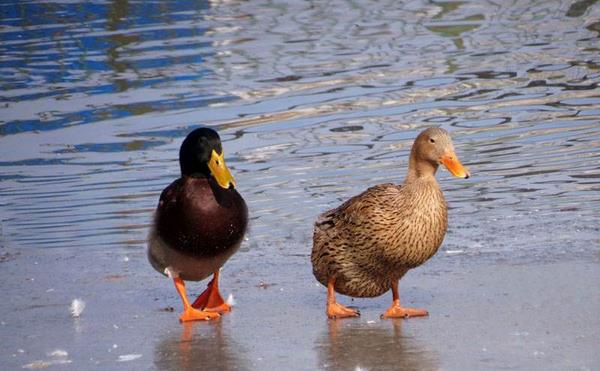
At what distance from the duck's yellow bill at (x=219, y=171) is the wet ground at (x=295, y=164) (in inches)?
24.0

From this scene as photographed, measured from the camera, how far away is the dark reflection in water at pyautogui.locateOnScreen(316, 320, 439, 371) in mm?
5141

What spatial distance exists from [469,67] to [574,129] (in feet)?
9.28

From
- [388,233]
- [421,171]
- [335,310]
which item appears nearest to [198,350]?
[335,310]

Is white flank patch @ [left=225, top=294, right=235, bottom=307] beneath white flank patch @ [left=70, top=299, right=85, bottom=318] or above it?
beneath

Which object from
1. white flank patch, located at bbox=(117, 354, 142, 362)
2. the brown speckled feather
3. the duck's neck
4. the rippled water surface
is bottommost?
the rippled water surface

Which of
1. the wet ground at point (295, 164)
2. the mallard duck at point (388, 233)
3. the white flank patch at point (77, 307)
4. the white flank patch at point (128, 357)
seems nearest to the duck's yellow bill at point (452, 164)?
the mallard duck at point (388, 233)

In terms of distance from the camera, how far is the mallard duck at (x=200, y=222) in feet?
21.4

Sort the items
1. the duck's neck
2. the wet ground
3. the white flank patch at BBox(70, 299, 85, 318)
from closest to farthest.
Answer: the wet ground, the duck's neck, the white flank patch at BBox(70, 299, 85, 318)

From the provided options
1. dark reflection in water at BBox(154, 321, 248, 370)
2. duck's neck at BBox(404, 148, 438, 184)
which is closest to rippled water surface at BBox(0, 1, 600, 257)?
duck's neck at BBox(404, 148, 438, 184)

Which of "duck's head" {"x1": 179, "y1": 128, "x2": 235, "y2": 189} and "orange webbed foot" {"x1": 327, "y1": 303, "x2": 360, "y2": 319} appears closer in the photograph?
"orange webbed foot" {"x1": 327, "y1": 303, "x2": 360, "y2": 319}

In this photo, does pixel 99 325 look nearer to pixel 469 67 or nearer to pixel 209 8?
pixel 469 67

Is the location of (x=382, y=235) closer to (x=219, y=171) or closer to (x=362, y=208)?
(x=362, y=208)

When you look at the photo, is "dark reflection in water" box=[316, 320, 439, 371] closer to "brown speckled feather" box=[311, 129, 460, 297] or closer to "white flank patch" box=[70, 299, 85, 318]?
"brown speckled feather" box=[311, 129, 460, 297]

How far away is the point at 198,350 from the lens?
5609 millimetres
